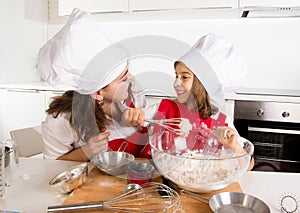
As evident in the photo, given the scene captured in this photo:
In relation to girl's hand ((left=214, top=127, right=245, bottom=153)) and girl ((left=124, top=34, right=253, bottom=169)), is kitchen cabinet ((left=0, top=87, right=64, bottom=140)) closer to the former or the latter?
girl ((left=124, top=34, right=253, bottom=169))

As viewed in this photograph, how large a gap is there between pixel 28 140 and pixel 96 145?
55cm

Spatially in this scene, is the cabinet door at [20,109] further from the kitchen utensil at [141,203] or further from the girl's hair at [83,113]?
the kitchen utensil at [141,203]

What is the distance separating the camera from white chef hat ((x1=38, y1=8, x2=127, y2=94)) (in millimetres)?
750

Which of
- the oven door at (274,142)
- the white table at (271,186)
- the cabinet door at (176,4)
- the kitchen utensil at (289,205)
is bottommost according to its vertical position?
the oven door at (274,142)

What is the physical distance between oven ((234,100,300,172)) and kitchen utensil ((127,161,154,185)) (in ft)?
→ 3.26

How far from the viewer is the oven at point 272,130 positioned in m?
1.50

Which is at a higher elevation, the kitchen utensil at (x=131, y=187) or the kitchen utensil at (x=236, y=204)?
the kitchen utensil at (x=236, y=204)

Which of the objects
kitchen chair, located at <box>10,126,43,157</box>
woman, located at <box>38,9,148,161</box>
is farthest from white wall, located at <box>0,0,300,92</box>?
woman, located at <box>38,9,148,161</box>

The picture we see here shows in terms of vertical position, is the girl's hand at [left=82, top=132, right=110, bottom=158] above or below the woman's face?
below

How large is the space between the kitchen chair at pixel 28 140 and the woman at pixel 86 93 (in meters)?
0.33

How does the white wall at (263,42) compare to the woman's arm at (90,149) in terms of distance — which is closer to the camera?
the woman's arm at (90,149)

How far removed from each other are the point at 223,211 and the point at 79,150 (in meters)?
0.52

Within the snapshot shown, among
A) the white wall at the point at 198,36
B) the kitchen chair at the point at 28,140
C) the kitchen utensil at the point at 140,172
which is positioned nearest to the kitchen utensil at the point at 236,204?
the kitchen utensil at the point at 140,172

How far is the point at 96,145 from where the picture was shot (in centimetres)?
83
